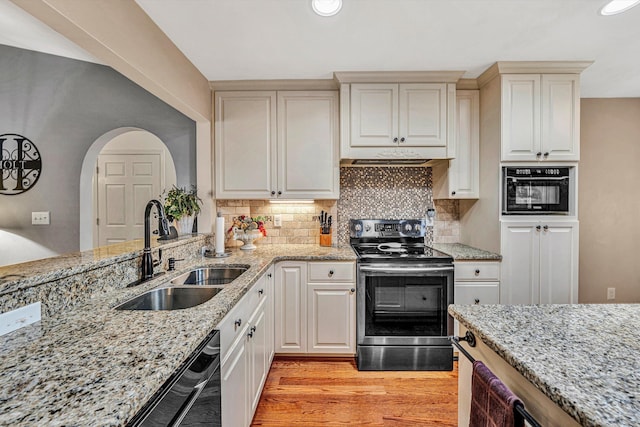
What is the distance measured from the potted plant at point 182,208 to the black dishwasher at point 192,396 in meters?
1.65

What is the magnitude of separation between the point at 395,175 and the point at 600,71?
1.85 metres

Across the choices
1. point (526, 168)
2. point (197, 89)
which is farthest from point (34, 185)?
point (526, 168)

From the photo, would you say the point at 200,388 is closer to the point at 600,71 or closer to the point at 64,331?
the point at 64,331

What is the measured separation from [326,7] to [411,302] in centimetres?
212

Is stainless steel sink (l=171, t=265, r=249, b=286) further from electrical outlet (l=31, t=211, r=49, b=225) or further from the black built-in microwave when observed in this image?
the black built-in microwave

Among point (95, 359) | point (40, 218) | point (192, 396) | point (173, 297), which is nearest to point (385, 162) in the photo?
point (173, 297)

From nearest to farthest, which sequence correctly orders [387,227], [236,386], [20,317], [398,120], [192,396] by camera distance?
[192,396] < [20,317] < [236,386] < [398,120] < [387,227]

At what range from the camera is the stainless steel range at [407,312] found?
2.40m

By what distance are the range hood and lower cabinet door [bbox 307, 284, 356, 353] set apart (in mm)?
1119

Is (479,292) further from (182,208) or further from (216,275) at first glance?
(182,208)

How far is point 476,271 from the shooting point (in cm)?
245

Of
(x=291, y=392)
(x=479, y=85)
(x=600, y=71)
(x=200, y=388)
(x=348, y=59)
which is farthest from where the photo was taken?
(x=479, y=85)

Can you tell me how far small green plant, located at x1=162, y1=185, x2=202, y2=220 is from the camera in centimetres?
251

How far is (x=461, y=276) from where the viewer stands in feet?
8.02
